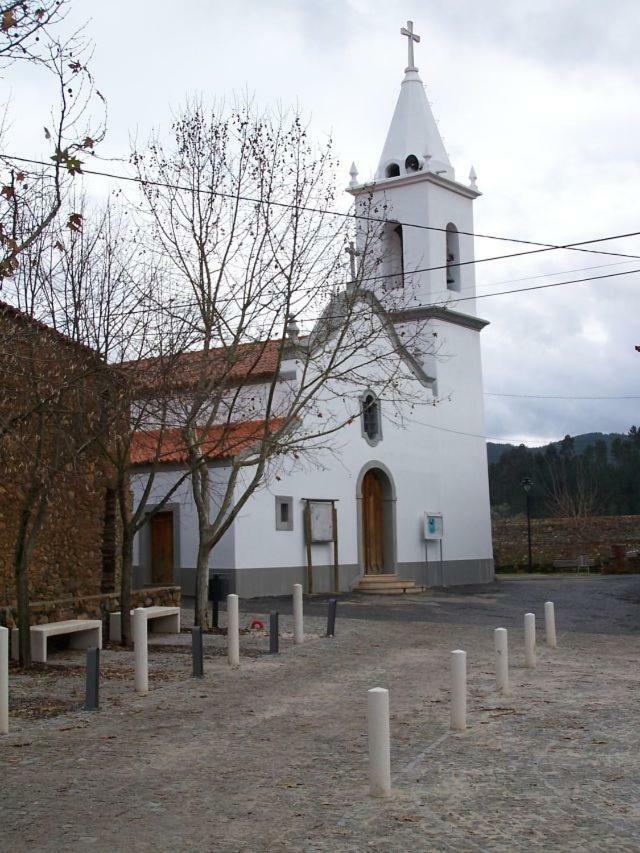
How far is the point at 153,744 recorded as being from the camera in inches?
367

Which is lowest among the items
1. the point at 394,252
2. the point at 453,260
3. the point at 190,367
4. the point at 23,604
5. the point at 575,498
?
the point at 23,604

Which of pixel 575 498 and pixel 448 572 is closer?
pixel 448 572

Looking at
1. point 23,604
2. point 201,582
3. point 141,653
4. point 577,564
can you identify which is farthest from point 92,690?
point 577,564

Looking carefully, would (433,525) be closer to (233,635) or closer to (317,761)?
(233,635)

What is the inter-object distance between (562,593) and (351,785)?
21.9 meters

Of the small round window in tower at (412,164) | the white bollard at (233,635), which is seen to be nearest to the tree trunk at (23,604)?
the white bollard at (233,635)

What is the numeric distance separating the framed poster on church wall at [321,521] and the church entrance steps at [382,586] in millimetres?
1778

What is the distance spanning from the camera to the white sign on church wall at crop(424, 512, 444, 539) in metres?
32.4

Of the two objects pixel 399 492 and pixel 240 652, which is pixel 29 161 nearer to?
pixel 240 652

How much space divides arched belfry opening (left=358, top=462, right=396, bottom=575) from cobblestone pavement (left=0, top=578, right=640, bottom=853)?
1578cm

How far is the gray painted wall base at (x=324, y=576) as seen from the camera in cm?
2551

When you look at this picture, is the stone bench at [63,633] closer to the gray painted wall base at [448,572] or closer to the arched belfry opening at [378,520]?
the arched belfry opening at [378,520]

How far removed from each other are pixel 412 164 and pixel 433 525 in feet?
37.8

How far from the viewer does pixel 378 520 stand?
102ft
